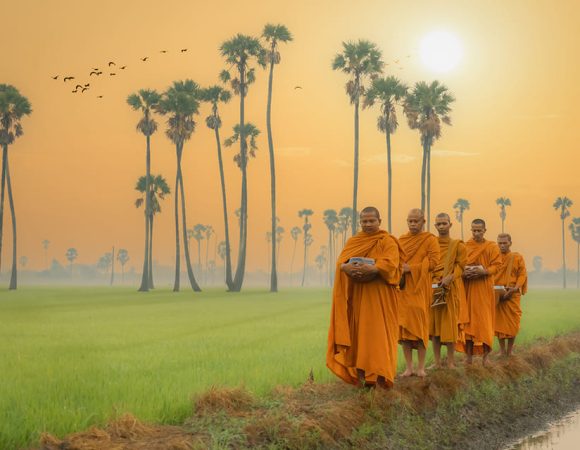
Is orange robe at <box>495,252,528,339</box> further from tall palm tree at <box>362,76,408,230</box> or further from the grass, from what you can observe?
tall palm tree at <box>362,76,408,230</box>

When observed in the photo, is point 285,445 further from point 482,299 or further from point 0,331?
point 0,331

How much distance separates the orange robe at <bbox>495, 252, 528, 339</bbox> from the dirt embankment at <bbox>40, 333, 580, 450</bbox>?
1118 millimetres

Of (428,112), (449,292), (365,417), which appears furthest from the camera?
(428,112)

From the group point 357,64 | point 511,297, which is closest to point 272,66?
point 357,64

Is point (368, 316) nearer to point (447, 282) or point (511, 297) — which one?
point (447, 282)

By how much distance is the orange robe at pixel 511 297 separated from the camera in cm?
1498

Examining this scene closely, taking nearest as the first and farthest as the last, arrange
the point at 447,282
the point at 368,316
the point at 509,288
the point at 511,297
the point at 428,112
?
the point at 368,316
the point at 447,282
the point at 509,288
the point at 511,297
the point at 428,112

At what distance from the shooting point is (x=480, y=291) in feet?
44.7

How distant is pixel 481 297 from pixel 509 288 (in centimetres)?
165

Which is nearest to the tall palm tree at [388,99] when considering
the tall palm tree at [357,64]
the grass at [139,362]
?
the tall palm tree at [357,64]

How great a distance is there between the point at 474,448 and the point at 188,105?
6109 centimetres

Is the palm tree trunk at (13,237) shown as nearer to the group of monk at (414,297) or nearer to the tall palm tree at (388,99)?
the tall palm tree at (388,99)

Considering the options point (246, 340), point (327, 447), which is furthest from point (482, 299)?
point (246, 340)

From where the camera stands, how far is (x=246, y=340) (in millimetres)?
19859
